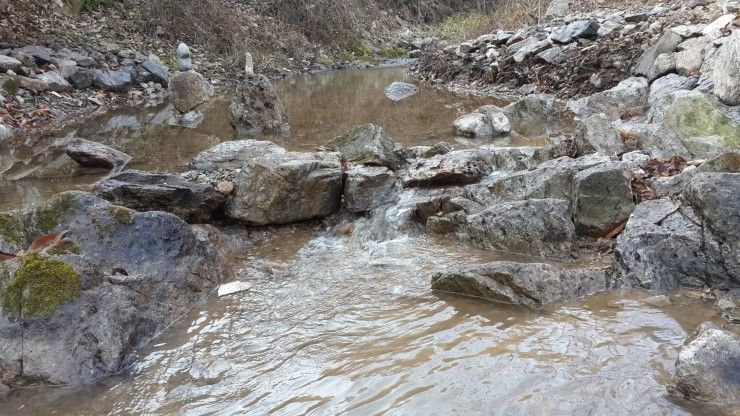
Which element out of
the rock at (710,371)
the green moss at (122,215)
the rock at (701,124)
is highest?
the green moss at (122,215)

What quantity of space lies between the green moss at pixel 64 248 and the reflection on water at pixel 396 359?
942mm

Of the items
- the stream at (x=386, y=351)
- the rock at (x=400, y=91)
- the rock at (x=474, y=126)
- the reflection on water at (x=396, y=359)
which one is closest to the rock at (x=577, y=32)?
the rock at (x=400, y=91)

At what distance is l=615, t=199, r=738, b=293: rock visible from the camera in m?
3.96

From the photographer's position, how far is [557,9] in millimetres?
18125

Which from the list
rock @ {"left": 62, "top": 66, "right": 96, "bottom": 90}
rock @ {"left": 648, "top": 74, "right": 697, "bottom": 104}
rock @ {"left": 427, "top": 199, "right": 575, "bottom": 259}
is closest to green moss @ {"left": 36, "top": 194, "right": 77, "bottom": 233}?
rock @ {"left": 427, "top": 199, "right": 575, "bottom": 259}

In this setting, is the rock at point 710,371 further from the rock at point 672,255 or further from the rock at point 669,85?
the rock at point 669,85

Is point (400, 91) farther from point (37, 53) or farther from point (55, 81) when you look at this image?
point (37, 53)

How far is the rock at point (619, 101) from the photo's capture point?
955 centimetres

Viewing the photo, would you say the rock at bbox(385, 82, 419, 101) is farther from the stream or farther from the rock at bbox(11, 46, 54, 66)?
the stream

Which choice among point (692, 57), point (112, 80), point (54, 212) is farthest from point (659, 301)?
point (112, 80)

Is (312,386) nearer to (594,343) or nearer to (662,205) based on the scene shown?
(594,343)

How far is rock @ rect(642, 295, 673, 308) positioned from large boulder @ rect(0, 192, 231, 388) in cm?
311

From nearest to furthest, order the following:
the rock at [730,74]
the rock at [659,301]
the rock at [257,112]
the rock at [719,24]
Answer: the rock at [659,301]
the rock at [730,74]
the rock at [719,24]
the rock at [257,112]

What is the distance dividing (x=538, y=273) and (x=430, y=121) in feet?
22.2
